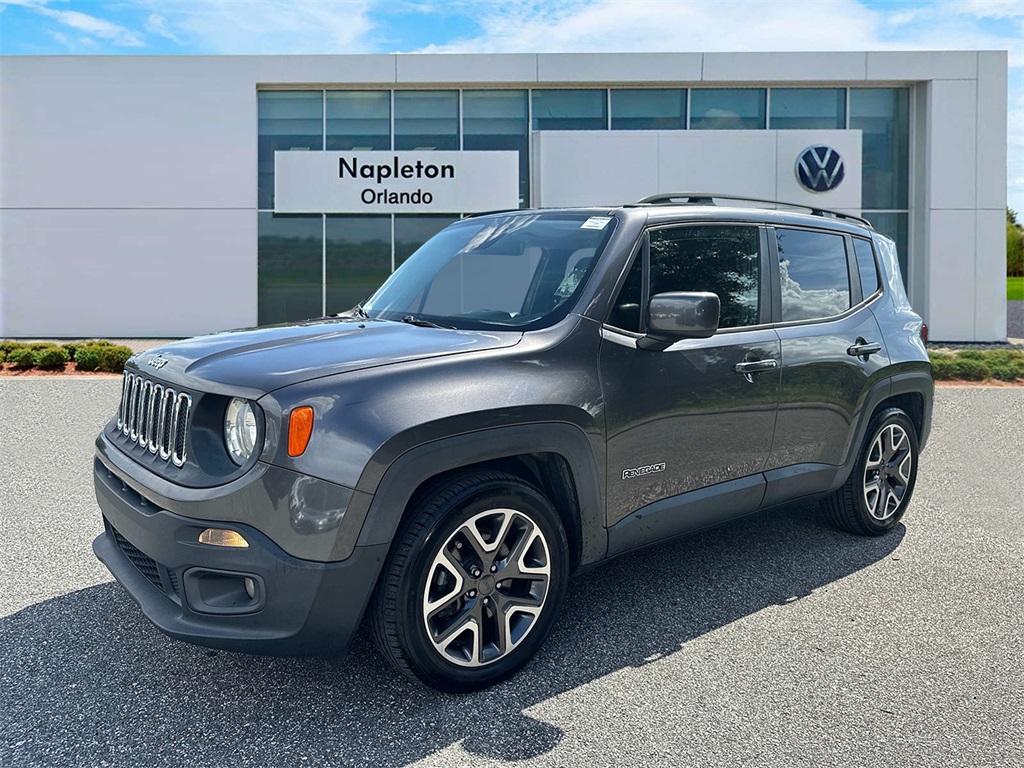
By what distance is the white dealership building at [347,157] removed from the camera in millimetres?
19391

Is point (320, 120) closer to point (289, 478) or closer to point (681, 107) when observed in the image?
point (681, 107)

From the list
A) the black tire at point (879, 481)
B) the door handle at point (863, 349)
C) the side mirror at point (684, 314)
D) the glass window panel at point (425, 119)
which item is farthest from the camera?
the glass window panel at point (425, 119)

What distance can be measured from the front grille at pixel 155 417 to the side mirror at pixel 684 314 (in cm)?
180

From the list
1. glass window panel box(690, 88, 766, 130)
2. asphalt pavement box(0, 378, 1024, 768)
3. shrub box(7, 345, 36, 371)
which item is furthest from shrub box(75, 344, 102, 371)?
glass window panel box(690, 88, 766, 130)

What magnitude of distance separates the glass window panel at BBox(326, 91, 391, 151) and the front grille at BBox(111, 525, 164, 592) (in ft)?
56.9

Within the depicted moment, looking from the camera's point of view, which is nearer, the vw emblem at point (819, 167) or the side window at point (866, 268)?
the side window at point (866, 268)

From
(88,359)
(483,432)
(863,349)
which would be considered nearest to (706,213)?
(863,349)

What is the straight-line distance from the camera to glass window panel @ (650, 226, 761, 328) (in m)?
3.88

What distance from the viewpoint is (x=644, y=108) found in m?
19.7

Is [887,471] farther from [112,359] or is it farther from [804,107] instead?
[804,107]

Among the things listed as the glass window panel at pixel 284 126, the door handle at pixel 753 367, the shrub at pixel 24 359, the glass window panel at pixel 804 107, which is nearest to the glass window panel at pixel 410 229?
the glass window panel at pixel 284 126

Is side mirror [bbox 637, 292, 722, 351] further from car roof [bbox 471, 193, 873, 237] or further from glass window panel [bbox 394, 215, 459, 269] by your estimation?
glass window panel [bbox 394, 215, 459, 269]

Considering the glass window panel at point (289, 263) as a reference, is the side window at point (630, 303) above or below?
below

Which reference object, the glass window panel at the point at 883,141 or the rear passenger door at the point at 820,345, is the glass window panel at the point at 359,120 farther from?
the rear passenger door at the point at 820,345
